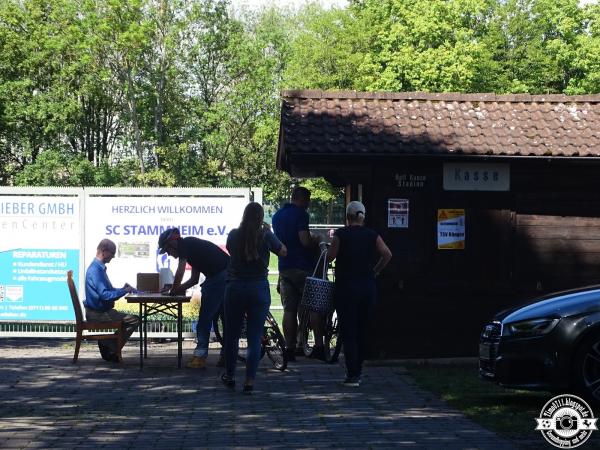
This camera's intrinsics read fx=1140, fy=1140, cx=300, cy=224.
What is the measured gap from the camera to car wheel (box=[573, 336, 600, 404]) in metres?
9.77

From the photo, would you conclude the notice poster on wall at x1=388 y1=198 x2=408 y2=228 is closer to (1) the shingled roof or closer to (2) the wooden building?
(2) the wooden building

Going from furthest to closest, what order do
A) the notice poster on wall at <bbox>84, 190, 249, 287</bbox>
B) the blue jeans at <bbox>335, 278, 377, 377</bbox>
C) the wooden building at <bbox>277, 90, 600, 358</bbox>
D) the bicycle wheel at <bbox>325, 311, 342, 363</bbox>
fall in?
the notice poster on wall at <bbox>84, 190, 249, 287</bbox>
the wooden building at <bbox>277, 90, 600, 358</bbox>
the bicycle wheel at <bbox>325, 311, 342, 363</bbox>
the blue jeans at <bbox>335, 278, 377, 377</bbox>

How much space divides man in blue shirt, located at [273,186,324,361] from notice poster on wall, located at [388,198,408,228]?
1.08 metres

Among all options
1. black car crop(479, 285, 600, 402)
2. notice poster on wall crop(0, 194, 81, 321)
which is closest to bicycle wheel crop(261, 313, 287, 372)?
black car crop(479, 285, 600, 402)

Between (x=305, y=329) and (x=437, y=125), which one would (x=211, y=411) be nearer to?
(x=305, y=329)

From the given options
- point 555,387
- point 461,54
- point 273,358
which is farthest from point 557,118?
point 461,54

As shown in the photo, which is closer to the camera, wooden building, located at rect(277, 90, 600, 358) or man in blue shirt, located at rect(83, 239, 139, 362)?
man in blue shirt, located at rect(83, 239, 139, 362)

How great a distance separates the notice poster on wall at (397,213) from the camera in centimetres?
1465

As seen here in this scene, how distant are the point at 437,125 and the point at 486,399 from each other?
→ 5.05 meters

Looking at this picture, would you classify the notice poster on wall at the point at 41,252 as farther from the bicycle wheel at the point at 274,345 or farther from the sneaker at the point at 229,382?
the sneaker at the point at 229,382

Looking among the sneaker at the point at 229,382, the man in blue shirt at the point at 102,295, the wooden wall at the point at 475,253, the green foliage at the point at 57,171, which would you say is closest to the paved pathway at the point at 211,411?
the sneaker at the point at 229,382

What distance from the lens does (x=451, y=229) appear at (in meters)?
14.7

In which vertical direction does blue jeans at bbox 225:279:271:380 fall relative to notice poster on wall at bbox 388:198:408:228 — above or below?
below

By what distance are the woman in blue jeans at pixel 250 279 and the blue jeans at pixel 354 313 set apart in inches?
36.4
